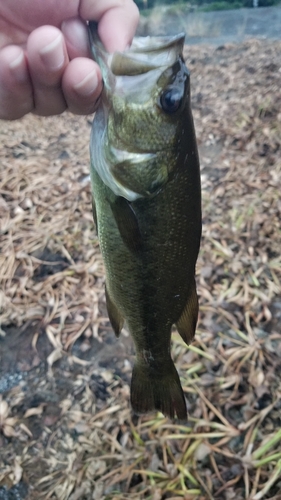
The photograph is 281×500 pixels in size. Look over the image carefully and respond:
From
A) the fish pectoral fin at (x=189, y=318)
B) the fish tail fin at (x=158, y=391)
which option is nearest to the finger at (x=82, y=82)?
the fish pectoral fin at (x=189, y=318)

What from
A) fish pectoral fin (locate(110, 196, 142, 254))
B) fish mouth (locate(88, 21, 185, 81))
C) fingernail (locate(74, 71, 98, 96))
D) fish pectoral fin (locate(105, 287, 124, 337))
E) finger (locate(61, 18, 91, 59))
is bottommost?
fish pectoral fin (locate(105, 287, 124, 337))

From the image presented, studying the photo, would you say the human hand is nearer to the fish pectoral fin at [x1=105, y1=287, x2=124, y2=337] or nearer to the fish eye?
the fish eye

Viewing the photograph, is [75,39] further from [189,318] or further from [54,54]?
[189,318]

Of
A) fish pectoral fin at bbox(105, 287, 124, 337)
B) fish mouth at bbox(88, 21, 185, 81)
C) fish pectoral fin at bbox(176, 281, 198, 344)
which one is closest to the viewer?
fish mouth at bbox(88, 21, 185, 81)

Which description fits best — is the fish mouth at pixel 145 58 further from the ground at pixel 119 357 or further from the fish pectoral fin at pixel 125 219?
the ground at pixel 119 357

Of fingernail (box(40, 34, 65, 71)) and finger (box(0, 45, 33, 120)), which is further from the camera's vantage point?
finger (box(0, 45, 33, 120))

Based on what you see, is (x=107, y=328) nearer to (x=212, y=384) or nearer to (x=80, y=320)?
(x=80, y=320)

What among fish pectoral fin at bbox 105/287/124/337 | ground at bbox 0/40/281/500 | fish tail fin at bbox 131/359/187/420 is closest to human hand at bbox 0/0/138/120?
fish pectoral fin at bbox 105/287/124/337
